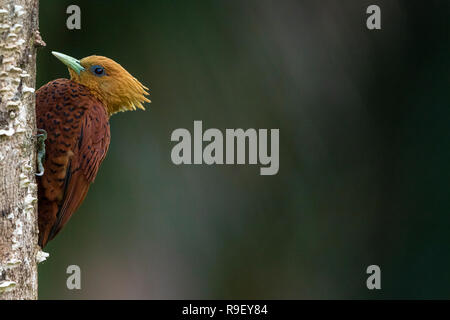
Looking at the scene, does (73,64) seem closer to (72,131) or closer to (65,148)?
(72,131)

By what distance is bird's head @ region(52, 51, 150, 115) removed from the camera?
12.9ft

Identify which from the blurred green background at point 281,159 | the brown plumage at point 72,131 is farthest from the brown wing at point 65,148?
the blurred green background at point 281,159

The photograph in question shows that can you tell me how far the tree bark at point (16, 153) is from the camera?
2824mm

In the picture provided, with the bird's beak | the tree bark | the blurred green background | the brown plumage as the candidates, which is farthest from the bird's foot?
the blurred green background

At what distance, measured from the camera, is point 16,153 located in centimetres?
287

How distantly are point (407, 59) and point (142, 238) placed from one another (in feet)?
12.6

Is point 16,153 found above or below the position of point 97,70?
below

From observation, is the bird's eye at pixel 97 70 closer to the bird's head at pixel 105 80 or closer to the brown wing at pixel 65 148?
the bird's head at pixel 105 80

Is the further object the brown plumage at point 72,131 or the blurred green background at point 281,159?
the blurred green background at point 281,159

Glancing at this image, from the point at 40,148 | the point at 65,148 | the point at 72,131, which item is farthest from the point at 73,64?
the point at 40,148

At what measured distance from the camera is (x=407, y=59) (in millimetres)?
7328

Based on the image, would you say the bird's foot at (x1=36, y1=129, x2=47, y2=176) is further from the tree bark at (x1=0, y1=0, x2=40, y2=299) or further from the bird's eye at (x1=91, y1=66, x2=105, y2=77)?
the bird's eye at (x1=91, y1=66, x2=105, y2=77)

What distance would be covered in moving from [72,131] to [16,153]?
2.44 feet

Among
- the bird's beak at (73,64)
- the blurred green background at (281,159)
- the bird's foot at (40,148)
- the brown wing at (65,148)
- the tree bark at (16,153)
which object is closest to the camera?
the tree bark at (16,153)
